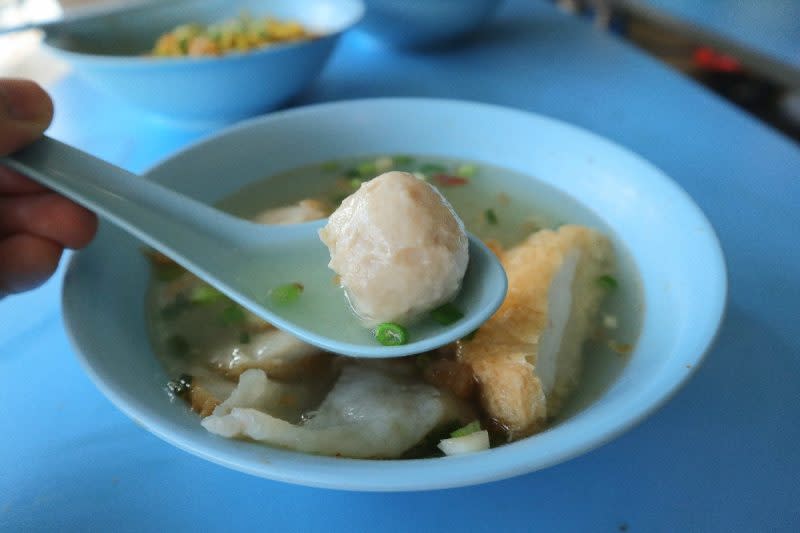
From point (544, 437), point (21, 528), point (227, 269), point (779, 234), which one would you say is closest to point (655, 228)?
point (779, 234)

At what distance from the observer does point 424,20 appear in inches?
73.8

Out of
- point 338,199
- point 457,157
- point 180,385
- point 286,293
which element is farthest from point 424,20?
point 180,385

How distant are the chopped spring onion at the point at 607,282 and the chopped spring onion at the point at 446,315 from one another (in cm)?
33

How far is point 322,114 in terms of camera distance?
127cm

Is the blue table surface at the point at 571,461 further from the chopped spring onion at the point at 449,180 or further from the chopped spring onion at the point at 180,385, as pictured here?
the chopped spring onion at the point at 449,180

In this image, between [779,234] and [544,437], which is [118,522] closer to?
[544,437]

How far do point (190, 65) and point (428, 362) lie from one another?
927 mm

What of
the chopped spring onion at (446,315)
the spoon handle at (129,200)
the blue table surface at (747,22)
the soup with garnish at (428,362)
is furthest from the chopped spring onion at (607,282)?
the blue table surface at (747,22)

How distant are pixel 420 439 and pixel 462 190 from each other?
2.13 ft

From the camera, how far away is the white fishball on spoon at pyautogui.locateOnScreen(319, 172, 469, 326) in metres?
0.75

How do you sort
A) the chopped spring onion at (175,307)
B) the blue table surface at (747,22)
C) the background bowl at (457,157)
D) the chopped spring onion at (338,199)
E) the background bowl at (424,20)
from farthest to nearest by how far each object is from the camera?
the blue table surface at (747,22)
the background bowl at (424,20)
the chopped spring onion at (338,199)
the chopped spring onion at (175,307)
the background bowl at (457,157)

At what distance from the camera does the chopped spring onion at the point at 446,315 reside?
2.64 feet

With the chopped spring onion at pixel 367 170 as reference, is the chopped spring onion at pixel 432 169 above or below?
below

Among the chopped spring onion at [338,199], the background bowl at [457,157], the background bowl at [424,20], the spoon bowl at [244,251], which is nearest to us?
the background bowl at [457,157]
